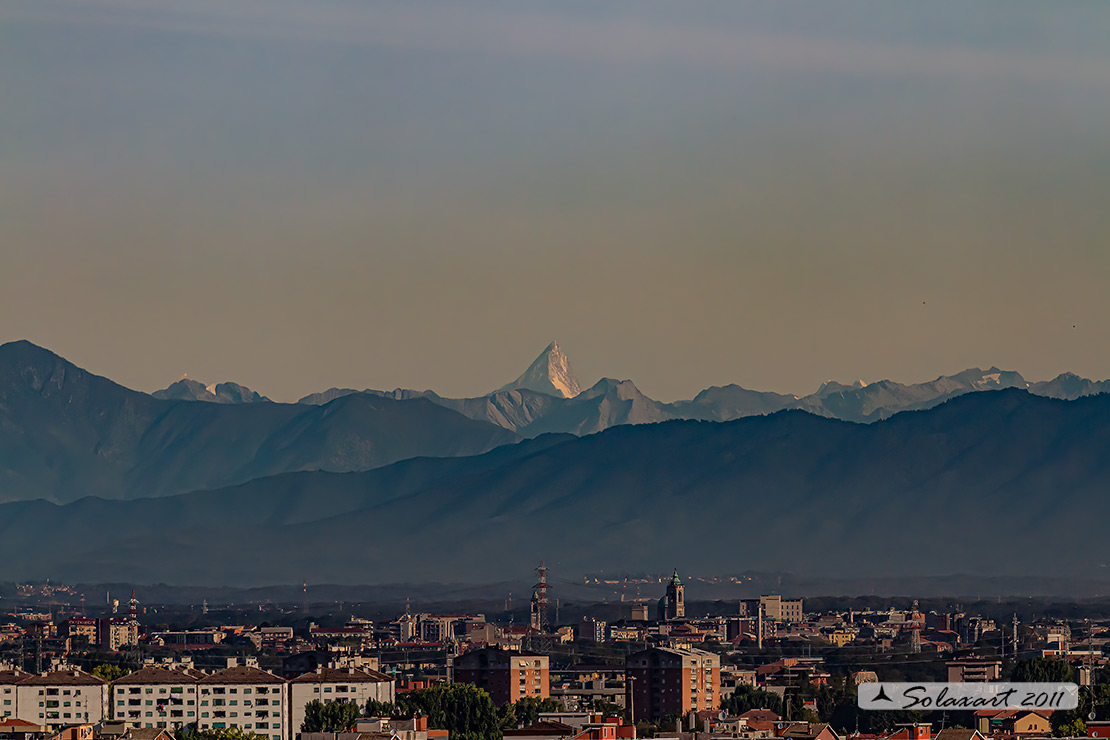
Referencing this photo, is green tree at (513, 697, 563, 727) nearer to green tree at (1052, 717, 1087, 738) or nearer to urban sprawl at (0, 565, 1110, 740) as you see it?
urban sprawl at (0, 565, 1110, 740)

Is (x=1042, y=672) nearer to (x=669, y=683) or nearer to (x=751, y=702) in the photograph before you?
(x=751, y=702)

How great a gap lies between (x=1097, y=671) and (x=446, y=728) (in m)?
58.9

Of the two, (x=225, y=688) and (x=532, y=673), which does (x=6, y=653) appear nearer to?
(x=532, y=673)

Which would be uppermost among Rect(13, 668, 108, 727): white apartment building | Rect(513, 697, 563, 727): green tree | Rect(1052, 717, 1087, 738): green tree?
Rect(13, 668, 108, 727): white apartment building

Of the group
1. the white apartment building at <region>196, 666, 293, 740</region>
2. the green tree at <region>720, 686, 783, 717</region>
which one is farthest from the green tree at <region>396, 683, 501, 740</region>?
the green tree at <region>720, 686, 783, 717</region>

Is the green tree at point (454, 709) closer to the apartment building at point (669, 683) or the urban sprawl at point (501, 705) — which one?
the urban sprawl at point (501, 705)

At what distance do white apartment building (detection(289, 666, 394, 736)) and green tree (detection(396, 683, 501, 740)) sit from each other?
4.63 metres

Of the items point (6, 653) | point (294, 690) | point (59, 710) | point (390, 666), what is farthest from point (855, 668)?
point (59, 710)

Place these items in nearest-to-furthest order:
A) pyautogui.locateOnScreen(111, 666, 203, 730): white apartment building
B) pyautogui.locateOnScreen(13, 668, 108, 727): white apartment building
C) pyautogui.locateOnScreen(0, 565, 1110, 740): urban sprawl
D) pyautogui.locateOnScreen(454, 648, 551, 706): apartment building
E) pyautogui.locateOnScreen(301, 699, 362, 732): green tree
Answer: pyautogui.locateOnScreen(0, 565, 1110, 740): urban sprawl, pyautogui.locateOnScreen(301, 699, 362, 732): green tree, pyautogui.locateOnScreen(13, 668, 108, 727): white apartment building, pyautogui.locateOnScreen(111, 666, 203, 730): white apartment building, pyautogui.locateOnScreen(454, 648, 551, 706): apartment building

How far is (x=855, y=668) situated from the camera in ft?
592

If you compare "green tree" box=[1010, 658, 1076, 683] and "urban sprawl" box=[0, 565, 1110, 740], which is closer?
"urban sprawl" box=[0, 565, 1110, 740]

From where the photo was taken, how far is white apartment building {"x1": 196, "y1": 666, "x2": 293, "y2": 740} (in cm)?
10672

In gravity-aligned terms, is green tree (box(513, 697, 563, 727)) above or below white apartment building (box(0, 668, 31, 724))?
below

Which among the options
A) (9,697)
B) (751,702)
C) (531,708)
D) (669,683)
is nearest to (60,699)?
(9,697)
